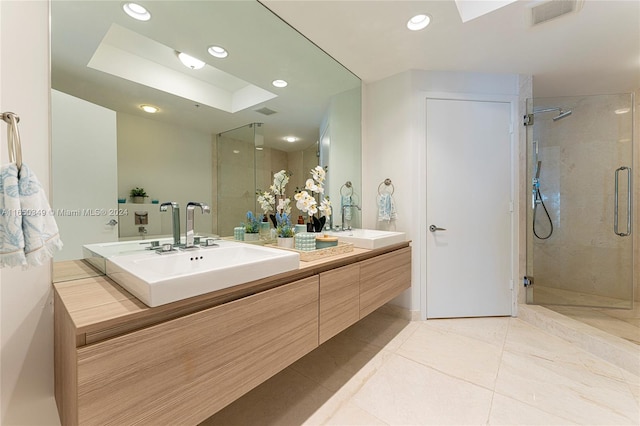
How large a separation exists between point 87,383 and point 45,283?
728mm

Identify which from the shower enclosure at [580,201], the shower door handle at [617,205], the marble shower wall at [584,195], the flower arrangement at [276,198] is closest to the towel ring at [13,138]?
the flower arrangement at [276,198]

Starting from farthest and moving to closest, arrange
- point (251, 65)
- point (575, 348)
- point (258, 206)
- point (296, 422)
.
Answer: point (575, 348)
point (258, 206)
point (251, 65)
point (296, 422)

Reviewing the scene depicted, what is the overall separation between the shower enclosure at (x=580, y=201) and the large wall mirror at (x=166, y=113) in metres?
2.38

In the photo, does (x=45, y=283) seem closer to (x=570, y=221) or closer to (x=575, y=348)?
(x=575, y=348)

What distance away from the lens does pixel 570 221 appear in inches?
111

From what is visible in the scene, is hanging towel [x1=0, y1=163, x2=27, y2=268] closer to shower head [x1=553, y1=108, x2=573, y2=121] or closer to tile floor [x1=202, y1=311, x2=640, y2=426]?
tile floor [x1=202, y1=311, x2=640, y2=426]

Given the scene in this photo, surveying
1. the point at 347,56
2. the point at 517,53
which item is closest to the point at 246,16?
the point at 347,56

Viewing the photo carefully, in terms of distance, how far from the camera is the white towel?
0.63 m

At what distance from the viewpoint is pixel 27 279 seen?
41.8 inches

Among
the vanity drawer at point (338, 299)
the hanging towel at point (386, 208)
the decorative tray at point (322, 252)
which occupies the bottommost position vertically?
the vanity drawer at point (338, 299)

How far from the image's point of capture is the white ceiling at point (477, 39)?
1.65 meters

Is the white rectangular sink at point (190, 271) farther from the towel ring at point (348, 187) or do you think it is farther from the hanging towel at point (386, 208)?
the hanging towel at point (386, 208)

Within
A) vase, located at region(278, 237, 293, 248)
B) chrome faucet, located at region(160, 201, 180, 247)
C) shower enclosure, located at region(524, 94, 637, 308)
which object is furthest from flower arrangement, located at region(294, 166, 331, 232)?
shower enclosure, located at region(524, 94, 637, 308)

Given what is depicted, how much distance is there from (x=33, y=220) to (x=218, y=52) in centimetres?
135
